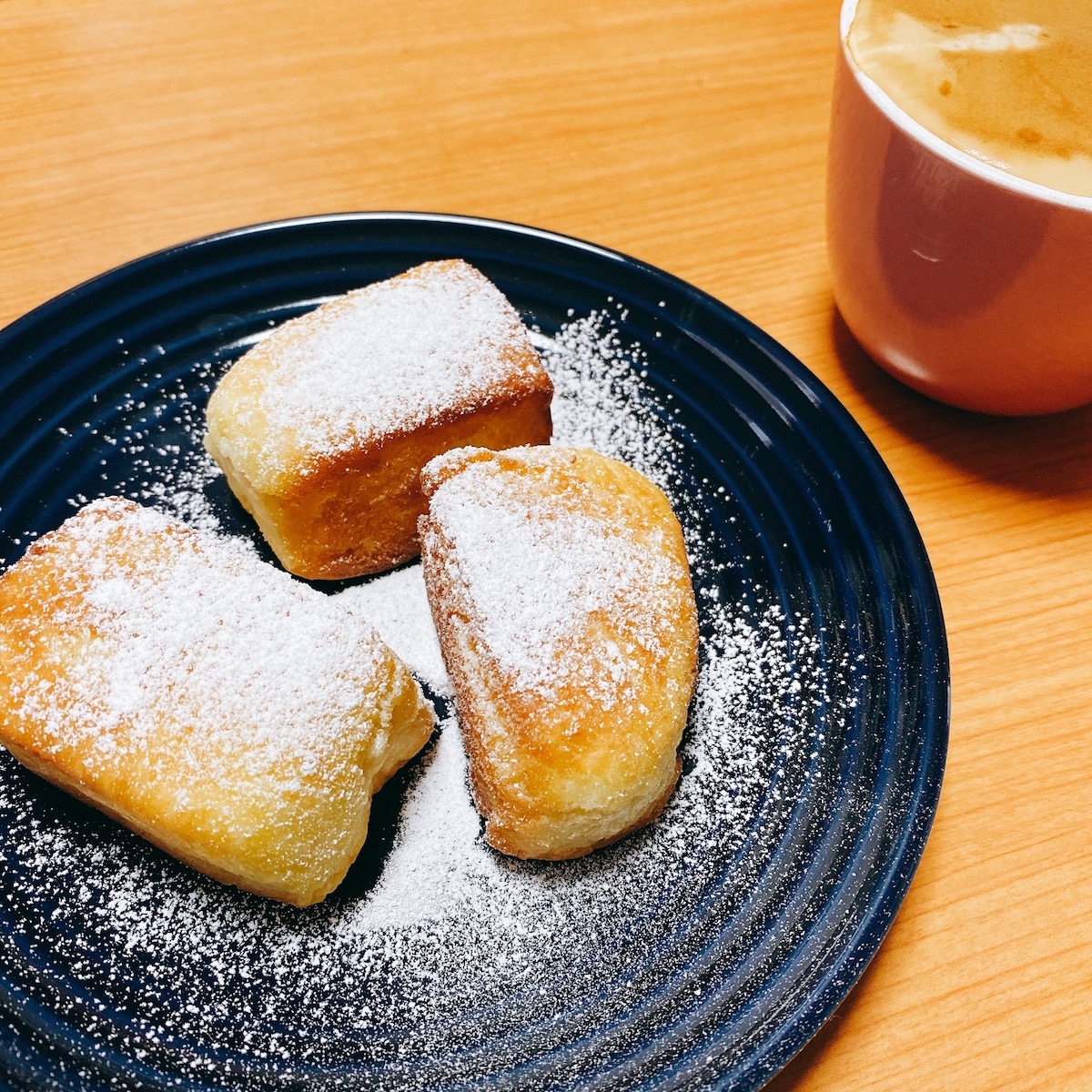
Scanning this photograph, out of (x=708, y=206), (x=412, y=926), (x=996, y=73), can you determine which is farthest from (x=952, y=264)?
(x=412, y=926)

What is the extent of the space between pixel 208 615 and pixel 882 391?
731mm

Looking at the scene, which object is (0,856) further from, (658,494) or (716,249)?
(716,249)

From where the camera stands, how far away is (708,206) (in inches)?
47.5

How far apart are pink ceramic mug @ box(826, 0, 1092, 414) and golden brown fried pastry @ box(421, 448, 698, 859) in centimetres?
33

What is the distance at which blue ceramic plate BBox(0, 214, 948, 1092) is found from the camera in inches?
25.9

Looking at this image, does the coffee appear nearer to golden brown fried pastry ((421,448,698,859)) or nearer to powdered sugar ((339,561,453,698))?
golden brown fried pastry ((421,448,698,859))

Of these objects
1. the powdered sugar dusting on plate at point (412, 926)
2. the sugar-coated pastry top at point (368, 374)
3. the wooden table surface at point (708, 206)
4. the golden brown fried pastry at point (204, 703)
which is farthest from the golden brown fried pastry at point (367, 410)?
the wooden table surface at point (708, 206)

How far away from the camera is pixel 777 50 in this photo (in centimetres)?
138

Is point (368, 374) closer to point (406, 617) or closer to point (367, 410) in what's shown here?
point (367, 410)

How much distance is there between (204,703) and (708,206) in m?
0.86

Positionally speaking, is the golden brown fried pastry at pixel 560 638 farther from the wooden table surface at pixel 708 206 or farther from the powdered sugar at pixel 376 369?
the wooden table surface at pixel 708 206

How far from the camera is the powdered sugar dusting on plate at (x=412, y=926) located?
2.18ft

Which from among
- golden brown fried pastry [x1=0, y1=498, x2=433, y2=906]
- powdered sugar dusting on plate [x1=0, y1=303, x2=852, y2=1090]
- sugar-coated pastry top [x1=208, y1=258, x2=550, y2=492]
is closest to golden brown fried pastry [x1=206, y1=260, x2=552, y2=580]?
sugar-coated pastry top [x1=208, y1=258, x2=550, y2=492]

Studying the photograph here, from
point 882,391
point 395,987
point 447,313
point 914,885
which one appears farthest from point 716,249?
point 395,987
